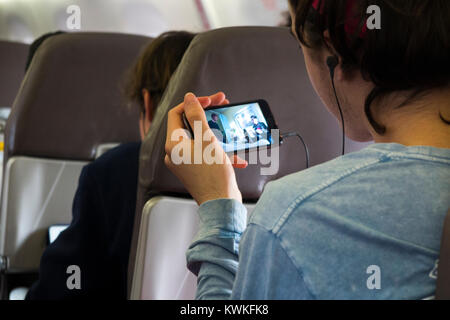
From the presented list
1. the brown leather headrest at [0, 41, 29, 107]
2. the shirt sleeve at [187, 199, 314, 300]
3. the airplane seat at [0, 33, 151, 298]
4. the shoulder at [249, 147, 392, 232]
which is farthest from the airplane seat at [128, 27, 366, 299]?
the brown leather headrest at [0, 41, 29, 107]

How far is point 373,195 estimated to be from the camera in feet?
2.01

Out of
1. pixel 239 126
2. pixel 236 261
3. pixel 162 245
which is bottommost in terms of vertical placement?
pixel 162 245

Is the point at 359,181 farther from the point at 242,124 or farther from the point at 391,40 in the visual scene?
the point at 242,124

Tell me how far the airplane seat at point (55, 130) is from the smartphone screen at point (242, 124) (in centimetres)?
100

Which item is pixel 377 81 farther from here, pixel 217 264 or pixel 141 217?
pixel 141 217

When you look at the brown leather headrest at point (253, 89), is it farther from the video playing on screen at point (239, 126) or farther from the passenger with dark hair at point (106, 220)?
the passenger with dark hair at point (106, 220)

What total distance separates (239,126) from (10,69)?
118 inches

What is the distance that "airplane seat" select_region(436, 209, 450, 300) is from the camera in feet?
1.93

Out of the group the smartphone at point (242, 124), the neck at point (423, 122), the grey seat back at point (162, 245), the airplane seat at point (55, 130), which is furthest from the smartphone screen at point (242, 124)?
the airplane seat at point (55, 130)

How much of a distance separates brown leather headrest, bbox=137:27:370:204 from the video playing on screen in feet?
0.26

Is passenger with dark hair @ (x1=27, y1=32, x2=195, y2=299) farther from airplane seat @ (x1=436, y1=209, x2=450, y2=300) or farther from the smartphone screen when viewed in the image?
airplane seat @ (x1=436, y1=209, x2=450, y2=300)

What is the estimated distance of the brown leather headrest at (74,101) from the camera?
73.7 inches

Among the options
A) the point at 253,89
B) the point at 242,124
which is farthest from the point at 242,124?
the point at 253,89

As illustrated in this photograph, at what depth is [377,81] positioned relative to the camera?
708mm
